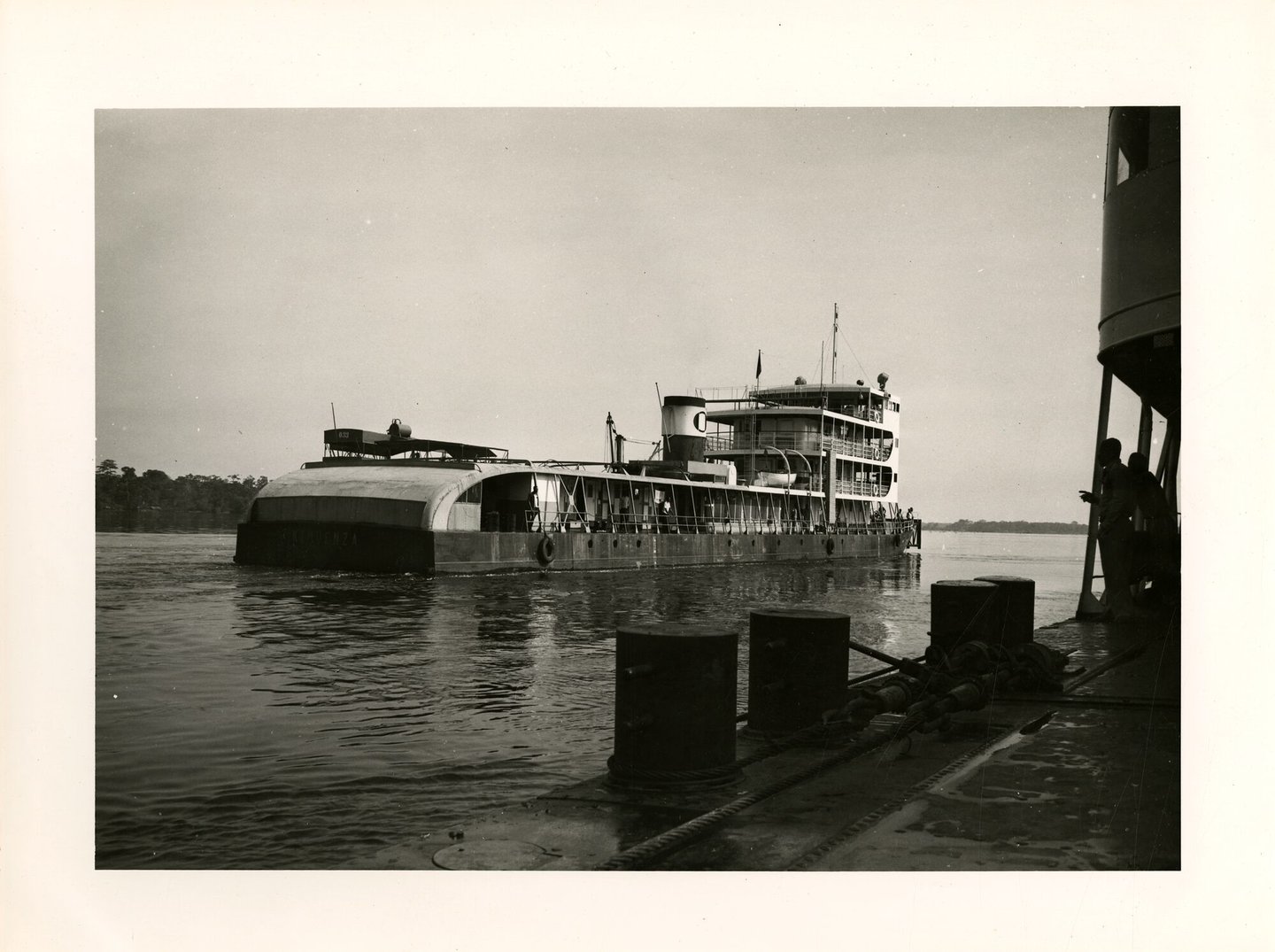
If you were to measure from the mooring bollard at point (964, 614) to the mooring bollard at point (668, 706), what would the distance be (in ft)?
13.8

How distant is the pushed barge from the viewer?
96.0 ft

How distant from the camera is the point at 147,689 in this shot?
11.7 metres

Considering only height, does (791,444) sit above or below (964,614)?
above

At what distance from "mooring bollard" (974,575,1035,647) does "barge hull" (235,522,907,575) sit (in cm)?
2138

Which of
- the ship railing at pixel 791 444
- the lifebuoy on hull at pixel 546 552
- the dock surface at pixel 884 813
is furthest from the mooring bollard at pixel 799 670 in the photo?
the ship railing at pixel 791 444

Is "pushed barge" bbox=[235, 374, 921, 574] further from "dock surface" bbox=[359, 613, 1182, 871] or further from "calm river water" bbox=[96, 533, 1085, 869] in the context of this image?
"dock surface" bbox=[359, 613, 1182, 871]

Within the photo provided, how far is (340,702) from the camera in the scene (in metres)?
11.0

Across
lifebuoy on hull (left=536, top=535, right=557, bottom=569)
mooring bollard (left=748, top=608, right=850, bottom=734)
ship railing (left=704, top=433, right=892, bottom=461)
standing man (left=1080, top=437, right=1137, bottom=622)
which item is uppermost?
ship railing (left=704, top=433, right=892, bottom=461)

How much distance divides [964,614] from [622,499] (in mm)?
30988

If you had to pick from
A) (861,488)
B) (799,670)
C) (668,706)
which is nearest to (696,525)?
(861,488)

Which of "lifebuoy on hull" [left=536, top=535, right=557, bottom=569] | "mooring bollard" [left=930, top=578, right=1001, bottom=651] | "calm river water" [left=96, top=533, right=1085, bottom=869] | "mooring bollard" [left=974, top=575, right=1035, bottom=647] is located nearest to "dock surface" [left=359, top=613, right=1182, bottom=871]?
"calm river water" [left=96, top=533, right=1085, bottom=869]

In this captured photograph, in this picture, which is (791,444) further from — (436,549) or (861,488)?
(436,549)

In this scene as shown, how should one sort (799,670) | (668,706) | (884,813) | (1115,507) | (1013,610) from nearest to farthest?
(884,813)
(668,706)
(799,670)
(1013,610)
(1115,507)

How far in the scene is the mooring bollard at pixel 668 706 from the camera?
4.96m
